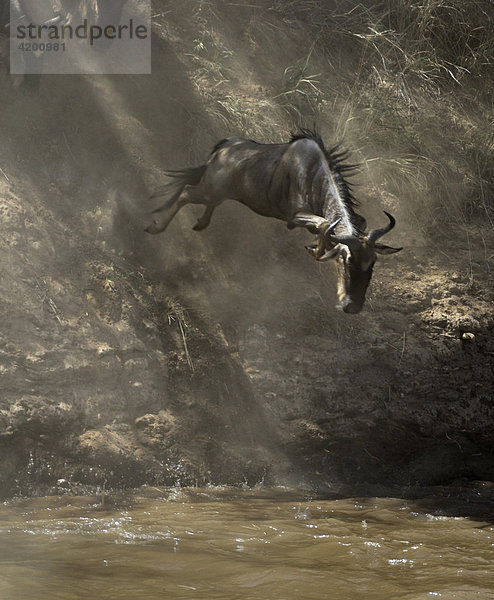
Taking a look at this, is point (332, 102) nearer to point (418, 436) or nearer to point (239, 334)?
point (239, 334)

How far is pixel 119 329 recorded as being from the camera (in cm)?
573

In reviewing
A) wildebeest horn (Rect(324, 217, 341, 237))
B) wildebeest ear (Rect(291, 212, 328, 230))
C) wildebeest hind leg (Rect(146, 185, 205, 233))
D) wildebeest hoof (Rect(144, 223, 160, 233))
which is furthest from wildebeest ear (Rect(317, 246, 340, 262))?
wildebeest hoof (Rect(144, 223, 160, 233))

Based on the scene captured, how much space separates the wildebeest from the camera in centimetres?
437

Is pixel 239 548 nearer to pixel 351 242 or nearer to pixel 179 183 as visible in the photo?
pixel 351 242

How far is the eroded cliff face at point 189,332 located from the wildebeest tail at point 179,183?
412 millimetres

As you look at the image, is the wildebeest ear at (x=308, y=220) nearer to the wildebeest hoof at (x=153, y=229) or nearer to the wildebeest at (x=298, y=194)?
the wildebeest at (x=298, y=194)

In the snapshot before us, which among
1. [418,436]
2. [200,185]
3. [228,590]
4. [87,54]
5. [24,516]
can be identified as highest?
[87,54]

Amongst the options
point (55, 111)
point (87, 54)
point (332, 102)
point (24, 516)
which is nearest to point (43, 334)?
point (24, 516)

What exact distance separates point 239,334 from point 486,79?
4480 mm

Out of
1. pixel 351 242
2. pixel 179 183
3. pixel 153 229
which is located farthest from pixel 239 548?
pixel 179 183

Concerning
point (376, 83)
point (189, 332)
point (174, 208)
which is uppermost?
point (376, 83)

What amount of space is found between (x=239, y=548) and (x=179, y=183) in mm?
2783

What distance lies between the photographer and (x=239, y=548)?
4113 mm

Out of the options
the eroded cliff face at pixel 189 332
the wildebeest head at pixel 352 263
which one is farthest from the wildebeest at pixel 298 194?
the eroded cliff face at pixel 189 332
